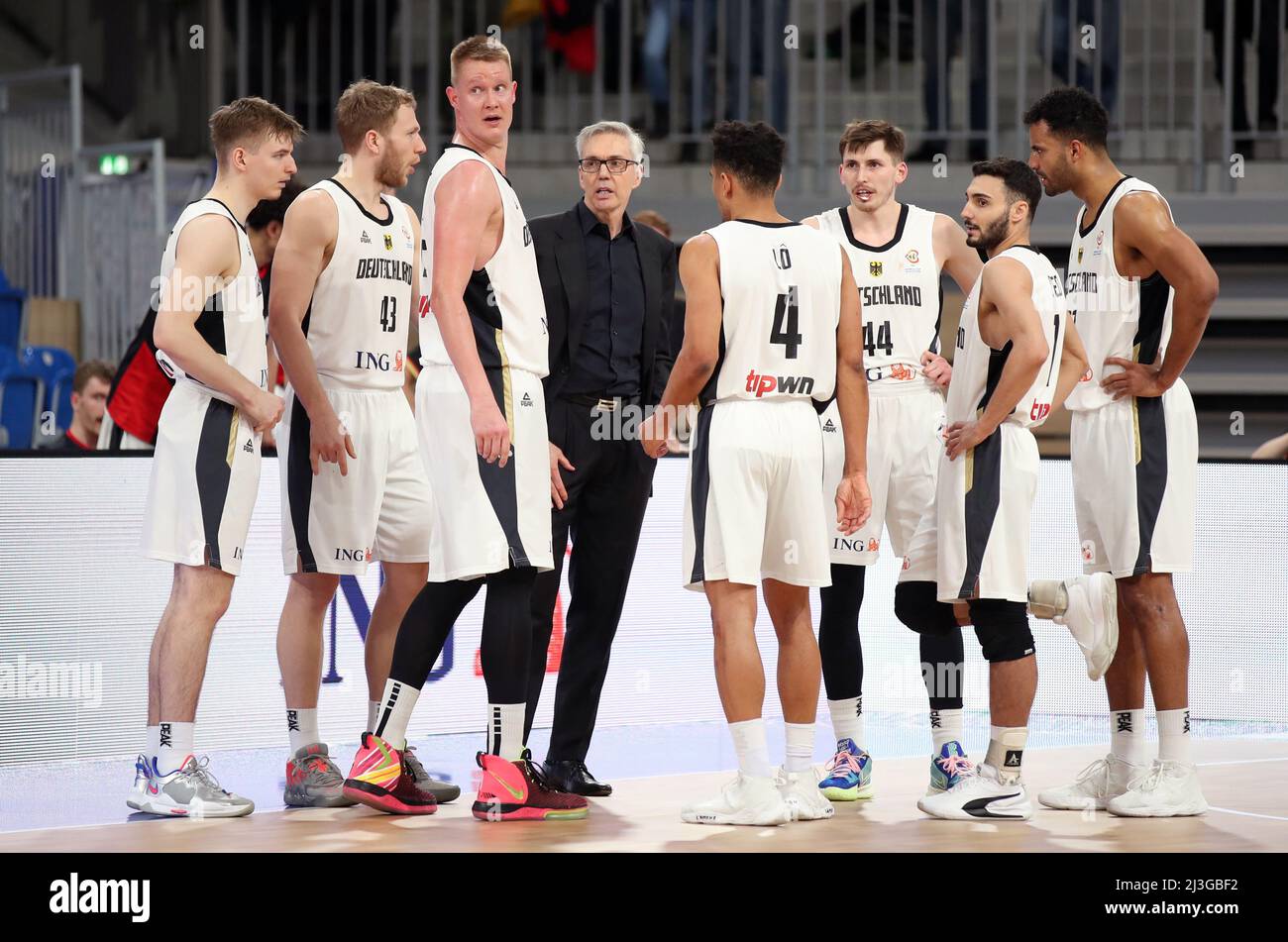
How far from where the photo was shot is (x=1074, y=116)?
16.3 feet

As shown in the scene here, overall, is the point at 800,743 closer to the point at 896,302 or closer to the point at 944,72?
the point at 896,302

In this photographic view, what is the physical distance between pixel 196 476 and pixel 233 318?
0.50 metres

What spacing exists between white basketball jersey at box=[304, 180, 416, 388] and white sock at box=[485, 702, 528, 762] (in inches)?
47.4

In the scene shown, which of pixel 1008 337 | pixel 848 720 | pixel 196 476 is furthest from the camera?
pixel 848 720

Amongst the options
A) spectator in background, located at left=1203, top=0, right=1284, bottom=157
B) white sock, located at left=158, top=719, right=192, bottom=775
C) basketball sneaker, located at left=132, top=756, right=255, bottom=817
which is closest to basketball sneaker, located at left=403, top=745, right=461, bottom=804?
basketball sneaker, located at left=132, top=756, right=255, bottom=817

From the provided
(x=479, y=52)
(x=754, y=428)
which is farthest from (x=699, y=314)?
(x=479, y=52)

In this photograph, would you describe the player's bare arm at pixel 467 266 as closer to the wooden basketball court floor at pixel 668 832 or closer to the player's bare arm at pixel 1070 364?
the wooden basketball court floor at pixel 668 832

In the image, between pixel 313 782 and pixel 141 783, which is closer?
pixel 141 783

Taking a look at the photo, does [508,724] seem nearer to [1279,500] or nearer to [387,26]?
[1279,500]

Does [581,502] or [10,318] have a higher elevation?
[10,318]

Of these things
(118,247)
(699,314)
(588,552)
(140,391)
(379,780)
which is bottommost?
(379,780)

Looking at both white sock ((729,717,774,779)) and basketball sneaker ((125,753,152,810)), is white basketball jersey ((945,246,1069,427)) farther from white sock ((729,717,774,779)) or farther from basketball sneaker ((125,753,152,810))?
basketball sneaker ((125,753,152,810))
